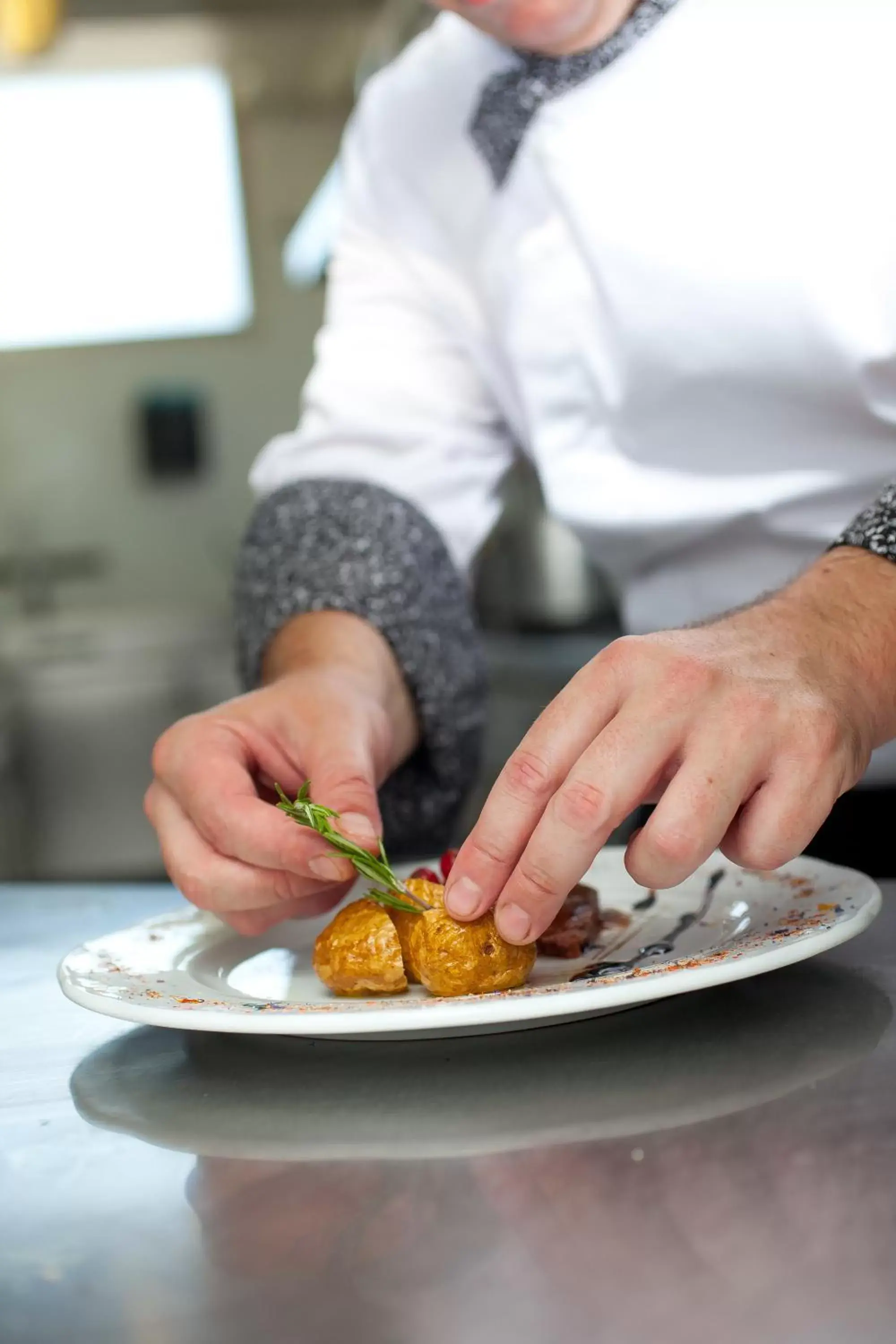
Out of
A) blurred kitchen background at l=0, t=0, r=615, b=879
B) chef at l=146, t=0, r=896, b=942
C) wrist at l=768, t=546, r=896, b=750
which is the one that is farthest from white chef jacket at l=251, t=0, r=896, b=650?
blurred kitchen background at l=0, t=0, r=615, b=879

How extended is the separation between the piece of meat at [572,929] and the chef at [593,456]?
0.10 meters

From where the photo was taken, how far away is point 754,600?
783mm

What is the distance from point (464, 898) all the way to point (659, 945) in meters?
0.15

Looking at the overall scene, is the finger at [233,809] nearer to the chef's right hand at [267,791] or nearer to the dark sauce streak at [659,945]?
the chef's right hand at [267,791]

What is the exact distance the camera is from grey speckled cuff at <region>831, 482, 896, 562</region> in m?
0.77

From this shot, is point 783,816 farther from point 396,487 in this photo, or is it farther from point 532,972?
point 396,487

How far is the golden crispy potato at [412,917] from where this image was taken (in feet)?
2.34

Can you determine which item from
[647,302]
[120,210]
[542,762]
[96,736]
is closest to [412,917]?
[542,762]

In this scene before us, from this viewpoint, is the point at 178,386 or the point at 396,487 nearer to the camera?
the point at 396,487

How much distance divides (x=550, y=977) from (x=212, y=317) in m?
3.93

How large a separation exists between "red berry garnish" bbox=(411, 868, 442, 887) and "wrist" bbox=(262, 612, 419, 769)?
6.8 inches

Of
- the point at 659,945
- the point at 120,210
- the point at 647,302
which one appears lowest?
the point at 659,945

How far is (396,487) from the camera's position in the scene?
1289 millimetres

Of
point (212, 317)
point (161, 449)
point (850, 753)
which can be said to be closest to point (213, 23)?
point (212, 317)
